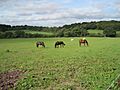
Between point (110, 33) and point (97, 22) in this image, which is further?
point (97, 22)

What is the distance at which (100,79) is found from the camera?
13.9 m

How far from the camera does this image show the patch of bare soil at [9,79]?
13356 millimetres

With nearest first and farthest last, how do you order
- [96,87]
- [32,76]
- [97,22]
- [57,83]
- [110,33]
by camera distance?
1. [96,87]
2. [57,83]
3. [32,76]
4. [110,33]
5. [97,22]

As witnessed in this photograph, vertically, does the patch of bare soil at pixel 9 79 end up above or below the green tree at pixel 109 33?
above

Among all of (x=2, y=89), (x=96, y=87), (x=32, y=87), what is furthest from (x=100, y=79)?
(x=2, y=89)

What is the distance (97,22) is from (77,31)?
26951 mm

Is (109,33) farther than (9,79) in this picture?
Yes

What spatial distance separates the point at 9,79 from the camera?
1509cm

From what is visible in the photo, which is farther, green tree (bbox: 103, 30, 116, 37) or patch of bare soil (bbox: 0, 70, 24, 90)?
green tree (bbox: 103, 30, 116, 37)

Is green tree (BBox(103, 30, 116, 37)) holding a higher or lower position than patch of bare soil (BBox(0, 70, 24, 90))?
lower

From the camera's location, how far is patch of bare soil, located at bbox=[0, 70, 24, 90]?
13356mm

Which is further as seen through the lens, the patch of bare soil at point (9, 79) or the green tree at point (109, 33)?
the green tree at point (109, 33)

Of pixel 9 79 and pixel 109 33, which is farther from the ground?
pixel 9 79

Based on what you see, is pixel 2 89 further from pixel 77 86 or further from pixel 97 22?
pixel 97 22
